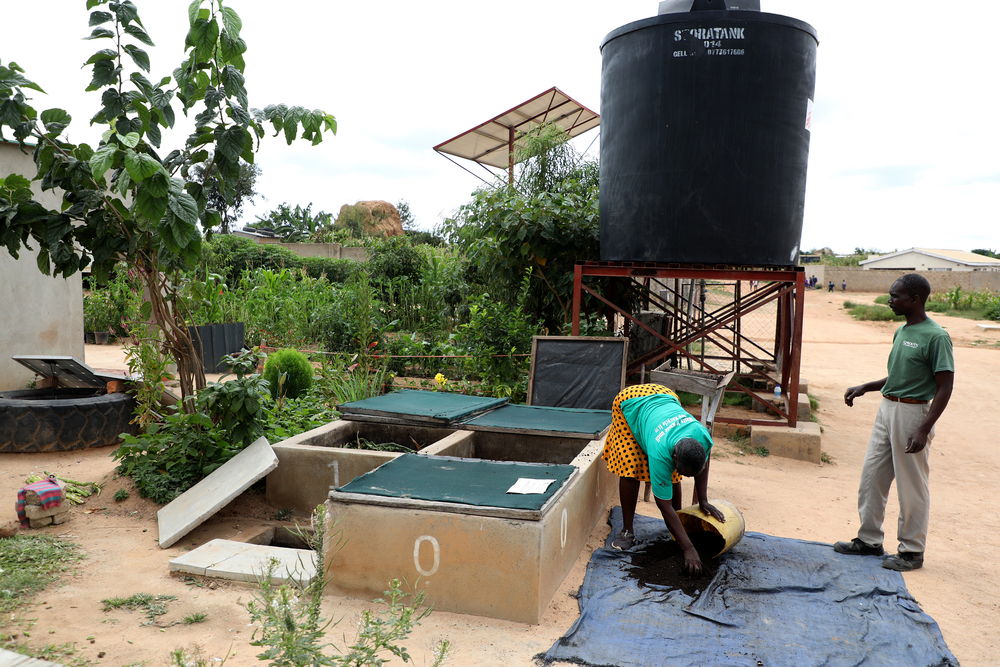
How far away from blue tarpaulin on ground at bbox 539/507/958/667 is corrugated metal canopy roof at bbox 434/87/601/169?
1292cm

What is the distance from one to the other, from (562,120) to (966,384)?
35.6ft

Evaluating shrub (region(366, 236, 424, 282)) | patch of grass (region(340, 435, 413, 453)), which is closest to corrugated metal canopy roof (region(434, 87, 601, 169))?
shrub (region(366, 236, 424, 282))

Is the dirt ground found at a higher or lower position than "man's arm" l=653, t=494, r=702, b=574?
lower

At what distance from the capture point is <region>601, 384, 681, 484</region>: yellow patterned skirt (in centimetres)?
452

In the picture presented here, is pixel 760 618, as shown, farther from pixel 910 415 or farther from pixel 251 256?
pixel 251 256

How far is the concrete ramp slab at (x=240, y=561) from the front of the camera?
12.9 ft

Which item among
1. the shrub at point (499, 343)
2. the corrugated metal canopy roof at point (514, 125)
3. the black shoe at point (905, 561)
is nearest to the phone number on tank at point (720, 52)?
the shrub at point (499, 343)

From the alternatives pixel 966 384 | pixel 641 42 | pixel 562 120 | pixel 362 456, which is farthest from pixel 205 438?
pixel 562 120

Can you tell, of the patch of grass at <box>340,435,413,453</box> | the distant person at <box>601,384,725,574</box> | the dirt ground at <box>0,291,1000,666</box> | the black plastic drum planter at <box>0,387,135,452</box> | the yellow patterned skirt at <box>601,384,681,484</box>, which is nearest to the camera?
the dirt ground at <box>0,291,1000,666</box>

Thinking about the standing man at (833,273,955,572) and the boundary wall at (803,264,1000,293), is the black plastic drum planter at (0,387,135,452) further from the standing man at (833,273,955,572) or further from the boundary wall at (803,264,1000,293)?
the boundary wall at (803,264,1000,293)

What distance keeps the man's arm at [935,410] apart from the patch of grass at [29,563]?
4.97m

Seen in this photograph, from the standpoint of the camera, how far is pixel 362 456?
502cm

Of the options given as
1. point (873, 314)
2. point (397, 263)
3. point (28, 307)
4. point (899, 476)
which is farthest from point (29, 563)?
point (873, 314)

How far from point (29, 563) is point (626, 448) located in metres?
3.57
